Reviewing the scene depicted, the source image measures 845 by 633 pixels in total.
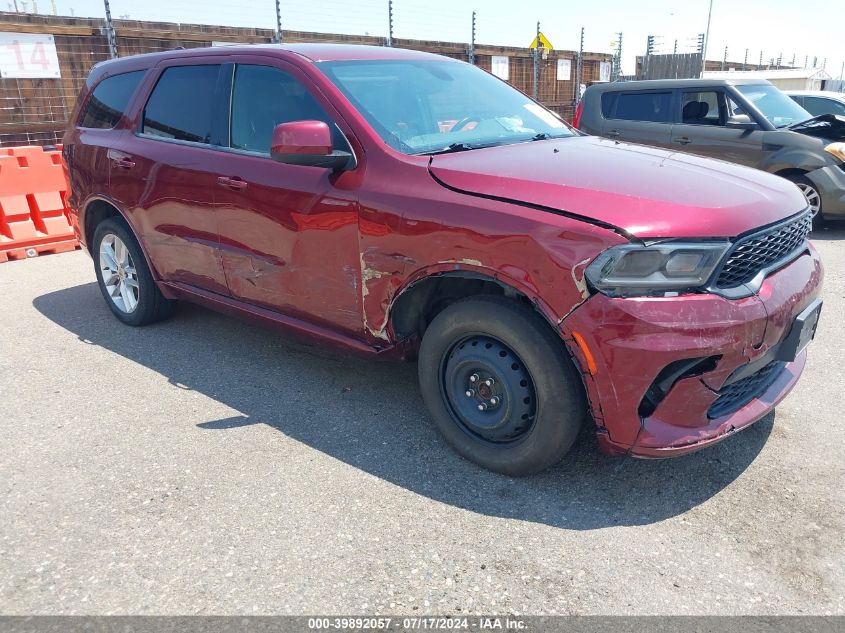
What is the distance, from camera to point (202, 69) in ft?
13.6

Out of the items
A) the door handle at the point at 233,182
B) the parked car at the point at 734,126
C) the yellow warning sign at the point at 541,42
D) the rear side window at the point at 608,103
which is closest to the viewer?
the door handle at the point at 233,182

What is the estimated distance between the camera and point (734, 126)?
804 centimetres

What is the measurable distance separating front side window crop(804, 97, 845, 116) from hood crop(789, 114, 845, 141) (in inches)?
157

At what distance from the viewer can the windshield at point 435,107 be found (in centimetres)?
334

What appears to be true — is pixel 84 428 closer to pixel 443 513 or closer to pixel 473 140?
pixel 443 513

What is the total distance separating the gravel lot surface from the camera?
7.72ft

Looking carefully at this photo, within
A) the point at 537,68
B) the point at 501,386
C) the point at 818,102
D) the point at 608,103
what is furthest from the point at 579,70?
the point at 501,386

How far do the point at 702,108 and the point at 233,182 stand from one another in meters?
6.72

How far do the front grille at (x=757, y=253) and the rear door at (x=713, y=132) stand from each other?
214 inches

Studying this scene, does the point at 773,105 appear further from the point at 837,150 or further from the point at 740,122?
the point at 837,150

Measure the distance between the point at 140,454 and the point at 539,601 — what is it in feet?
6.73

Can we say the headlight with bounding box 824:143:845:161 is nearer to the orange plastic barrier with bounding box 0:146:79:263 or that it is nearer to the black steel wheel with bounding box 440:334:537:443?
the black steel wheel with bounding box 440:334:537:443

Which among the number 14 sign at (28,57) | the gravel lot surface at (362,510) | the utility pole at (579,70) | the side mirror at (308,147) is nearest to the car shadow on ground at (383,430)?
the gravel lot surface at (362,510)

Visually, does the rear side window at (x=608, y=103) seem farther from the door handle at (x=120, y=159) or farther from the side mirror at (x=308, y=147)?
the side mirror at (x=308, y=147)
